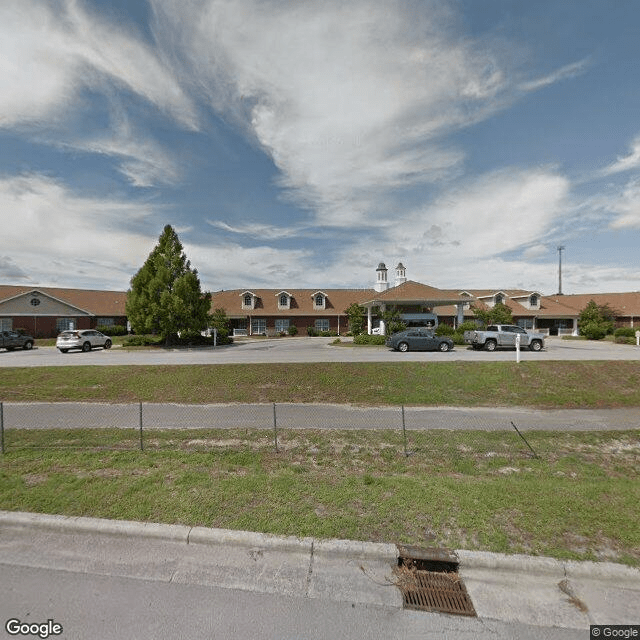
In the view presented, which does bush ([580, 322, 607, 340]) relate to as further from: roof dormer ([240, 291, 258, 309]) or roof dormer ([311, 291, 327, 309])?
roof dormer ([240, 291, 258, 309])

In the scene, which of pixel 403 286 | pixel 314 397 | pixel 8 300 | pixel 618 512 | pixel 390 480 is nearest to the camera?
pixel 618 512

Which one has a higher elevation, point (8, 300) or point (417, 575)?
point (8, 300)

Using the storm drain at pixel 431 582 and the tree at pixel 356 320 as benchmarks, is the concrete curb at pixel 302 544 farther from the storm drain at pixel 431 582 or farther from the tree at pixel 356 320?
the tree at pixel 356 320

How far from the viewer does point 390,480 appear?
5398 millimetres

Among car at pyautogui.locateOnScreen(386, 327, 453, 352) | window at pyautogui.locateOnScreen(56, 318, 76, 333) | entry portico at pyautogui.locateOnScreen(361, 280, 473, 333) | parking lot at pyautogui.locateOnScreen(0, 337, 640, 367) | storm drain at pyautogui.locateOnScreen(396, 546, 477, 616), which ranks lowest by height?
storm drain at pyautogui.locateOnScreen(396, 546, 477, 616)

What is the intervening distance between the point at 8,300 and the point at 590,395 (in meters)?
49.2

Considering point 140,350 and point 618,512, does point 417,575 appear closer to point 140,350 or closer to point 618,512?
point 618,512

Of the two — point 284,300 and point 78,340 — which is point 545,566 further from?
point 284,300

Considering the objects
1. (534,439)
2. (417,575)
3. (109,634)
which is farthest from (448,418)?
(109,634)

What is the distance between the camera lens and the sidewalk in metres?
3.18

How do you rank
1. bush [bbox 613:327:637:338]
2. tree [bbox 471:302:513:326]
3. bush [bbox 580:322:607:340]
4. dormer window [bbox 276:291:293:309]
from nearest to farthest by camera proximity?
bush [bbox 613:327:637:338] < bush [bbox 580:322:607:340] < tree [bbox 471:302:513:326] < dormer window [bbox 276:291:293:309]

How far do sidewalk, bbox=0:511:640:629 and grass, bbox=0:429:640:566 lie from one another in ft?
0.58

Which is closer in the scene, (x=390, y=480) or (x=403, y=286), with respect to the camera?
(x=390, y=480)

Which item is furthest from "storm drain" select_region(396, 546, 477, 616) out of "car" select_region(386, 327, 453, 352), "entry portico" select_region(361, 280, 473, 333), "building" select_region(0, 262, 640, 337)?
"building" select_region(0, 262, 640, 337)
